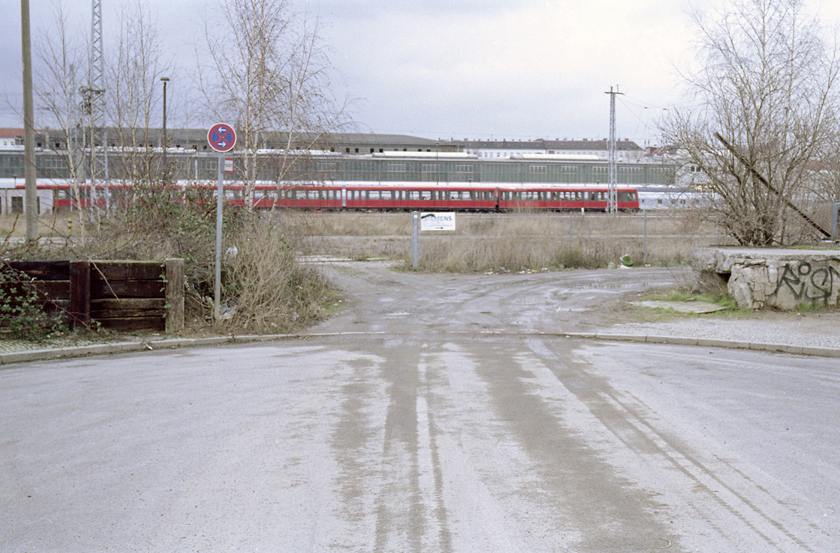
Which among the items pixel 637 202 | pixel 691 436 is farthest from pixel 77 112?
pixel 637 202

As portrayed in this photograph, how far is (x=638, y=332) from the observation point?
12539 mm

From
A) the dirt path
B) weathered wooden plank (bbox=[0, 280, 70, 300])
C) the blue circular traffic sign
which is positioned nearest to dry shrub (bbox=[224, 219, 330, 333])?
the dirt path

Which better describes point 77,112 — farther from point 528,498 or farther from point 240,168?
point 528,498

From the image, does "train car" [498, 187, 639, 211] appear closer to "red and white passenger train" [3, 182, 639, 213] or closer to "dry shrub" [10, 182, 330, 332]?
"red and white passenger train" [3, 182, 639, 213]

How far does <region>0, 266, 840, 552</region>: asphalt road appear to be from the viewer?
4.24m

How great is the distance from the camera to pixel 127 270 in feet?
37.6

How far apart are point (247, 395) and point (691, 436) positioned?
4595 mm

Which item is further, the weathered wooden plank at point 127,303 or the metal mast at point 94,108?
the metal mast at point 94,108

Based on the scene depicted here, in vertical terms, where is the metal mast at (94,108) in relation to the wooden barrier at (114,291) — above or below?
above

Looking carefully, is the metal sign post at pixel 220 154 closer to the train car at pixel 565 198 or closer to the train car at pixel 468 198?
the train car at pixel 468 198

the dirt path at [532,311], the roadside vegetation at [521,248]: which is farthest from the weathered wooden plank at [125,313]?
the roadside vegetation at [521,248]

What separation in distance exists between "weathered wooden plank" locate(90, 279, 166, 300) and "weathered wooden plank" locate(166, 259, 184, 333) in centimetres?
18

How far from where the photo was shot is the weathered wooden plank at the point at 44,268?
35.7 feet

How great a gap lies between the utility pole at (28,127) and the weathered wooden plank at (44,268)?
11.7 ft
